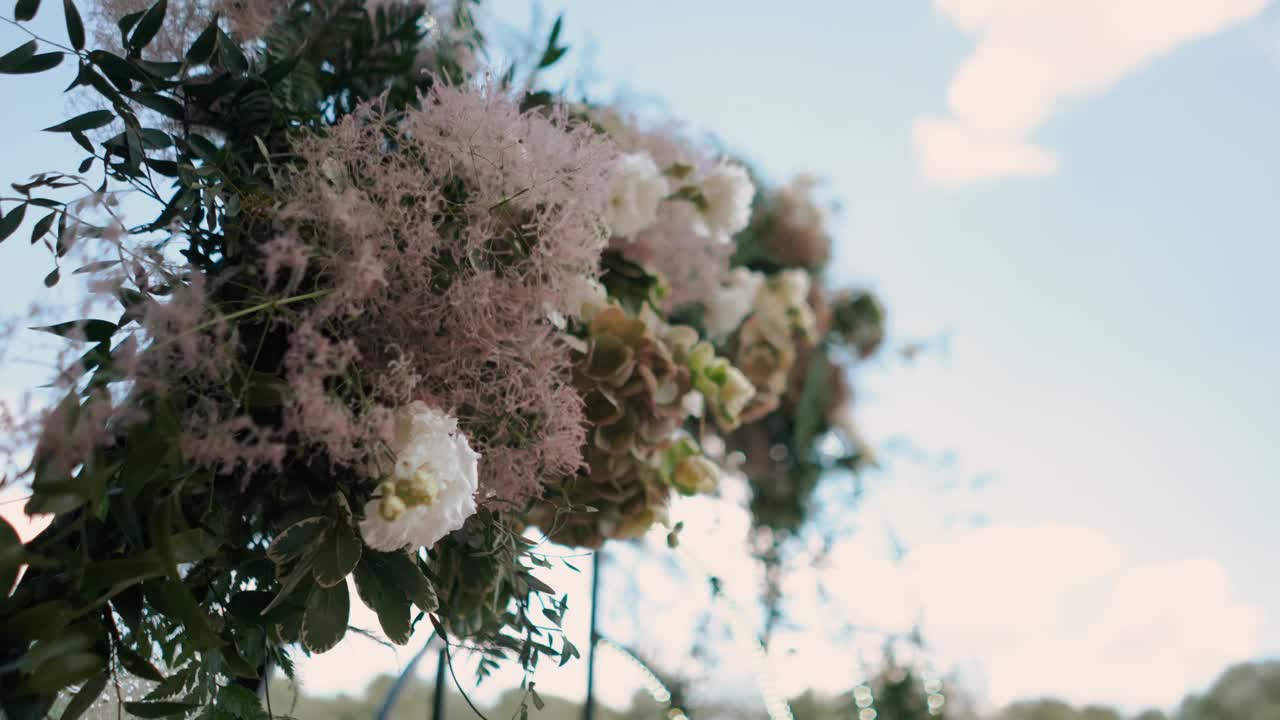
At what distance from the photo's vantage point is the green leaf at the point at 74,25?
350mm

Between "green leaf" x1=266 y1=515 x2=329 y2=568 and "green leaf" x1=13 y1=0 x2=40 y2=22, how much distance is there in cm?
22

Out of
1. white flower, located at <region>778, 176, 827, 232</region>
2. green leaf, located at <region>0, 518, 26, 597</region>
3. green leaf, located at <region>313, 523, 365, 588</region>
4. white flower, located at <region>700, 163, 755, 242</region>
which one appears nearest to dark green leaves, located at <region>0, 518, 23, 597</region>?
green leaf, located at <region>0, 518, 26, 597</region>

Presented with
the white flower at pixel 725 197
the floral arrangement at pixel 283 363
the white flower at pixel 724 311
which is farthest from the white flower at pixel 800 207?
the floral arrangement at pixel 283 363

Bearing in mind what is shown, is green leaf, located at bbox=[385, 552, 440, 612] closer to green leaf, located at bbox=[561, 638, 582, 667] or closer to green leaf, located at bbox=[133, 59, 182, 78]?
green leaf, located at bbox=[561, 638, 582, 667]

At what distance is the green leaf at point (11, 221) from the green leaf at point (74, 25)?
7 centimetres

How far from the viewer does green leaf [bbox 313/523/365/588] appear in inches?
13.9

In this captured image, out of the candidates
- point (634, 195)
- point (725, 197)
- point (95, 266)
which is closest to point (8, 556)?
point (95, 266)

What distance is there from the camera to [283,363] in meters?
0.37

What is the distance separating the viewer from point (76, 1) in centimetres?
43

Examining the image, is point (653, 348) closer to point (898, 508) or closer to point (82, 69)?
point (82, 69)

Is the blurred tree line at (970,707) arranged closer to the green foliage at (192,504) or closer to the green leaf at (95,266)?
the green foliage at (192,504)

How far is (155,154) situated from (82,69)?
70 mm

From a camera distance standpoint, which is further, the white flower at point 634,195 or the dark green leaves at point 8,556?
the white flower at point 634,195

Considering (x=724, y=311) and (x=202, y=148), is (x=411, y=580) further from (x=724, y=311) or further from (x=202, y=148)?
(x=724, y=311)
